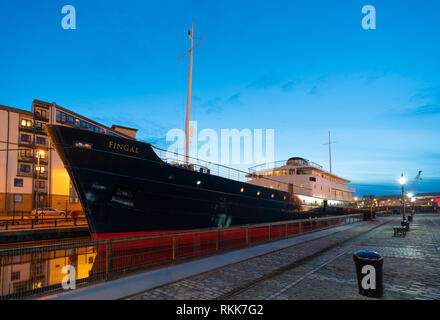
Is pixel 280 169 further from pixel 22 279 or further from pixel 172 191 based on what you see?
pixel 22 279

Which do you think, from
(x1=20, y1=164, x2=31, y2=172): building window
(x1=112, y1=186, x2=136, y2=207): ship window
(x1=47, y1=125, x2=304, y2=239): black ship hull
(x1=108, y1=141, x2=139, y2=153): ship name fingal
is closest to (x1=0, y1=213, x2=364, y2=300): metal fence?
(x1=47, y1=125, x2=304, y2=239): black ship hull

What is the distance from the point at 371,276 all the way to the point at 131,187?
9.72 m

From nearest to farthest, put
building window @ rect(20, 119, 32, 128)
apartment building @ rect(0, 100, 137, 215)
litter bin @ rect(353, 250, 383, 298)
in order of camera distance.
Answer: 1. litter bin @ rect(353, 250, 383, 298)
2. apartment building @ rect(0, 100, 137, 215)
3. building window @ rect(20, 119, 32, 128)

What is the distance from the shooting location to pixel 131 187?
12.0m

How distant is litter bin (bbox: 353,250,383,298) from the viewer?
551 cm

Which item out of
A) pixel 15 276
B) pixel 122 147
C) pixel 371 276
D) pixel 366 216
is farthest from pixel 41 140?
pixel 371 276

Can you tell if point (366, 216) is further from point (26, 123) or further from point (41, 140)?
point (26, 123)

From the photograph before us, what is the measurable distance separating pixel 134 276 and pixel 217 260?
9.79ft

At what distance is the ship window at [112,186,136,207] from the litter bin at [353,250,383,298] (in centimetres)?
934

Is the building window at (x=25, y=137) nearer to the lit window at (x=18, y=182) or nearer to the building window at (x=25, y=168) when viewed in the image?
the building window at (x=25, y=168)

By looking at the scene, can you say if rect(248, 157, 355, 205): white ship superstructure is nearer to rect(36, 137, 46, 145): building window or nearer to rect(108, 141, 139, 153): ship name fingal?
rect(108, 141, 139, 153): ship name fingal

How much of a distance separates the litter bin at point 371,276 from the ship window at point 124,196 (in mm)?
9338

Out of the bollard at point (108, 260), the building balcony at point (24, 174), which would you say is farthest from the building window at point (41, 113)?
the bollard at point (108, 260)
